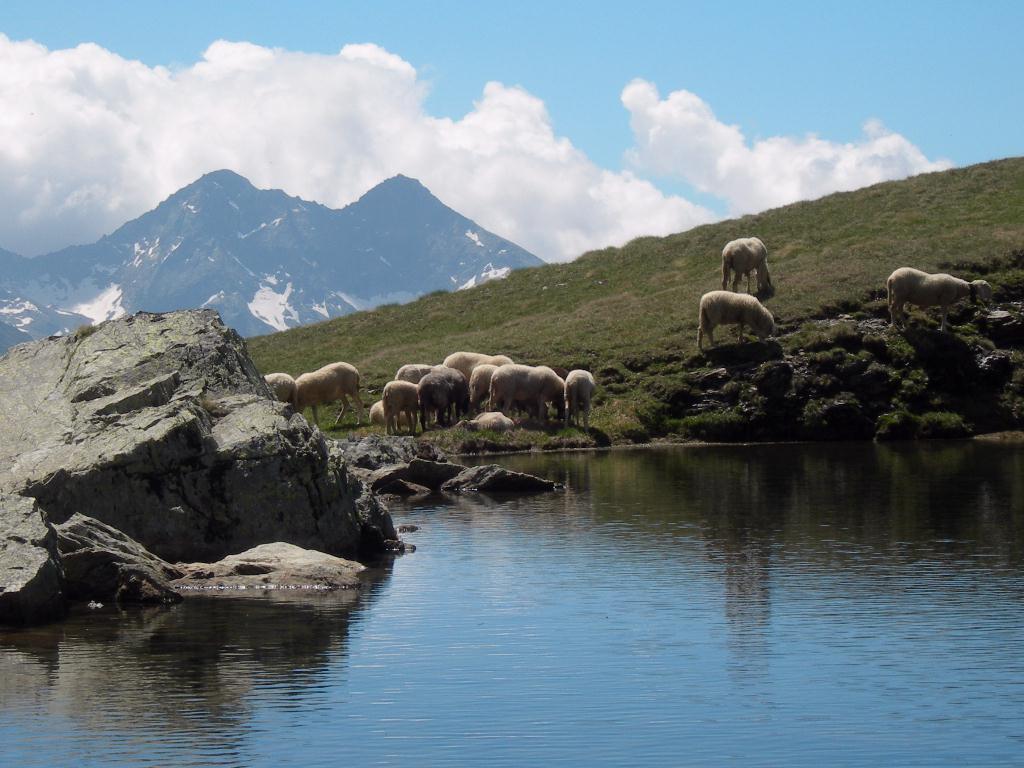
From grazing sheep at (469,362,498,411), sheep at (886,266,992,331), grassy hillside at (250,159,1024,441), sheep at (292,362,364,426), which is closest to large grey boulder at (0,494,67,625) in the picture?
grassy hillside at (250,159,1024,441)

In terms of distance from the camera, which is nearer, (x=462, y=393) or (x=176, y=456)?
(x=176, y=456)

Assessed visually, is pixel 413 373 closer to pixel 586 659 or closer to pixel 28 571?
pixel 28 571

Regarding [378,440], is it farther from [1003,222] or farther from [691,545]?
[1003,222]

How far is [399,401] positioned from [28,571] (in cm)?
2685

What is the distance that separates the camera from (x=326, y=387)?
46531mm

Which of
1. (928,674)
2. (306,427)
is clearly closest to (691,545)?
(306,427)

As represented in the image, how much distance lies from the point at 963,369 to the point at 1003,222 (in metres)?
16.4

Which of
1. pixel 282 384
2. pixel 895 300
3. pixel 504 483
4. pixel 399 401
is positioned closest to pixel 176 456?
pixel 504 483

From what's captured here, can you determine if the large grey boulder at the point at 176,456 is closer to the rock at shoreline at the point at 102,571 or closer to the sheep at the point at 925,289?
the rock at shoreline at the point at 102,571

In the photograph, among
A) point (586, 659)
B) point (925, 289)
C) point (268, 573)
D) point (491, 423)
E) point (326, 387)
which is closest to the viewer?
point (586, 659)

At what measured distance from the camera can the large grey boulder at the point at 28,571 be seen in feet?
55.8

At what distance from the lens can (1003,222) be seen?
192ft

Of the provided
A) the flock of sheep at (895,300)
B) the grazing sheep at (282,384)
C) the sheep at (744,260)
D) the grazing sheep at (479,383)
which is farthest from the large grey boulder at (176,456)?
the sheep at (744,260)

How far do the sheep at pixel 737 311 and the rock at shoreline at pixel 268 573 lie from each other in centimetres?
2796
